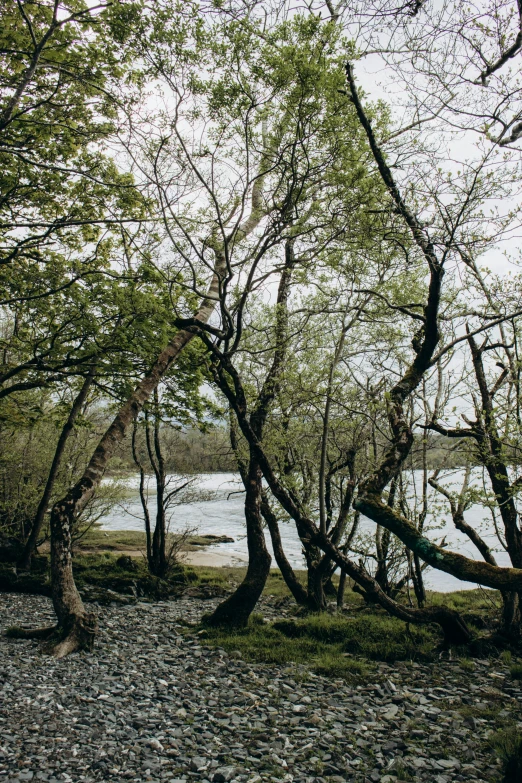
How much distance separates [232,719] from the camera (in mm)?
6863

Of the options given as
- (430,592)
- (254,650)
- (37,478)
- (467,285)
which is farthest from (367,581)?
(37,478)

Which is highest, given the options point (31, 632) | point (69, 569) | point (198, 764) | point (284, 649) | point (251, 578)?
point (69, 569)

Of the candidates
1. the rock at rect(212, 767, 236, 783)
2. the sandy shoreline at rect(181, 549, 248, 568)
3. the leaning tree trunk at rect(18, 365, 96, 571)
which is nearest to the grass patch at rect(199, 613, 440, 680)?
the rock at rect(212, 767, 236, 783)

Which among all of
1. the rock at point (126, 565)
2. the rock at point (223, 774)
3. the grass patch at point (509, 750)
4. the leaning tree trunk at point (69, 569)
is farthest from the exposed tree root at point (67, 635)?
the rock at point (126, 565)

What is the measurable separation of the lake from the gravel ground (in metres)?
7.65

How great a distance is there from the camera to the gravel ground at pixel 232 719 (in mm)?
5523

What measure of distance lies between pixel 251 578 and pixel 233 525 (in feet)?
104

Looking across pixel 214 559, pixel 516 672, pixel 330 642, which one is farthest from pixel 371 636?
pixel 214 559

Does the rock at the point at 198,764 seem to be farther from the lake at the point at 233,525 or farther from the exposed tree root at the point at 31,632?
the lake at the point at 233,525

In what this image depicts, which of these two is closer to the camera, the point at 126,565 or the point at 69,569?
the point at 69,569

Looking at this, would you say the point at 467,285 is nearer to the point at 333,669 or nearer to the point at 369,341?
the point at 369,341

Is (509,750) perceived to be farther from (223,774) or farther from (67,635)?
(67,635)

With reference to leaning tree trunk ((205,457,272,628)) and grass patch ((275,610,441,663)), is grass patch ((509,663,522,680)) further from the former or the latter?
leaning tree trunk ((205,457,272,628))

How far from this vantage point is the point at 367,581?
388 inches
